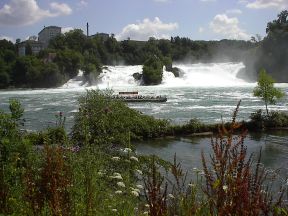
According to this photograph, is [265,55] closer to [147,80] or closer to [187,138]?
[147,80]

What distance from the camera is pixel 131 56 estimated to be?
137 meters

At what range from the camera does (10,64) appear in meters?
114

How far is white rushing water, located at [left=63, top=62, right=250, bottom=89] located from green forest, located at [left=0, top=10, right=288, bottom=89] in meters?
2.28

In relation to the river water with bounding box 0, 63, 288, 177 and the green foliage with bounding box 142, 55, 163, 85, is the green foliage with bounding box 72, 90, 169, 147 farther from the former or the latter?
the green foliage with bounding box 142, 55, 163, 85

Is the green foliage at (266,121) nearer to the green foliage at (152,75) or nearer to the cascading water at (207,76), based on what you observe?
the cascading water at (207,76)

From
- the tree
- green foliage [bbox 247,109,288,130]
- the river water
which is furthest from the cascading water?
green foliage [bbox 247,109,288,130]

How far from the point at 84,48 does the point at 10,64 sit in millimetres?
31483

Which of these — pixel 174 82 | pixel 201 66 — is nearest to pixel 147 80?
pixel 174 82

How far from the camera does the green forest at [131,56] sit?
106875 mm

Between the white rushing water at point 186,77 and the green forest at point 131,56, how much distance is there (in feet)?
7.47

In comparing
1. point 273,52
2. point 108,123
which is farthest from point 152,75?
point 108,123

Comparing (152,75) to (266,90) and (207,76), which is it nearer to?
(207,76)

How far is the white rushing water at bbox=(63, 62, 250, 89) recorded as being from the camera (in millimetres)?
102000

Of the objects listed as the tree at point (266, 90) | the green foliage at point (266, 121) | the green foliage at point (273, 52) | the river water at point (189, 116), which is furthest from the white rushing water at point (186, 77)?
the green foliage at point (266, 121)
